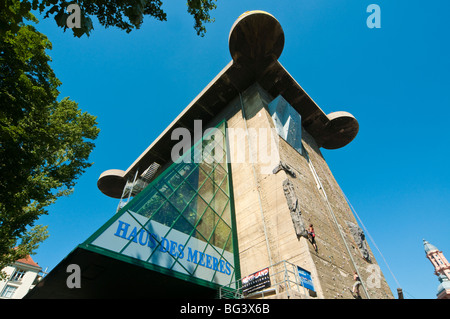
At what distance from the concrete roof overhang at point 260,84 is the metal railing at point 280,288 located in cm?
1163

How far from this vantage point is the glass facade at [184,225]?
23.2 feet

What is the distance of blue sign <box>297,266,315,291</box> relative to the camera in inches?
262

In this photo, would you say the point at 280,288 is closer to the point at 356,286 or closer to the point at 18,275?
the point at 356,286

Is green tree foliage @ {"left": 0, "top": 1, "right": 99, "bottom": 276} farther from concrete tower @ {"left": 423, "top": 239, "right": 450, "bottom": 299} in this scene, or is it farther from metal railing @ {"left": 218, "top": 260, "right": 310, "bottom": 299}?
concrete tower @ {"left": 423, "top": 239, "right": 450, "bottom": 299}

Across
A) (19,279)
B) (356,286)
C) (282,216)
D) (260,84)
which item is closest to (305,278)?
(282,216)

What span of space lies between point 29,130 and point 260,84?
1258 cm

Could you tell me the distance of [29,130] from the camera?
740 cm

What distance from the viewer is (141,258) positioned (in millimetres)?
6789

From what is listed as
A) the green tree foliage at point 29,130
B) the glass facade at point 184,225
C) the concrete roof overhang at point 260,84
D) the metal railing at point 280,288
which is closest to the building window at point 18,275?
the concrete roof overhang at point 260,84

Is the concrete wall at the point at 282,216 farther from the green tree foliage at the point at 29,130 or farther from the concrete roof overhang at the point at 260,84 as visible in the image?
the green tree foliage at the point at 29,130

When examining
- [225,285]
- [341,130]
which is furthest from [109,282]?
[341,130]

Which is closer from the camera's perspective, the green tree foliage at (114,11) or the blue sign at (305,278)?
the green tree foliage at (114,11)
